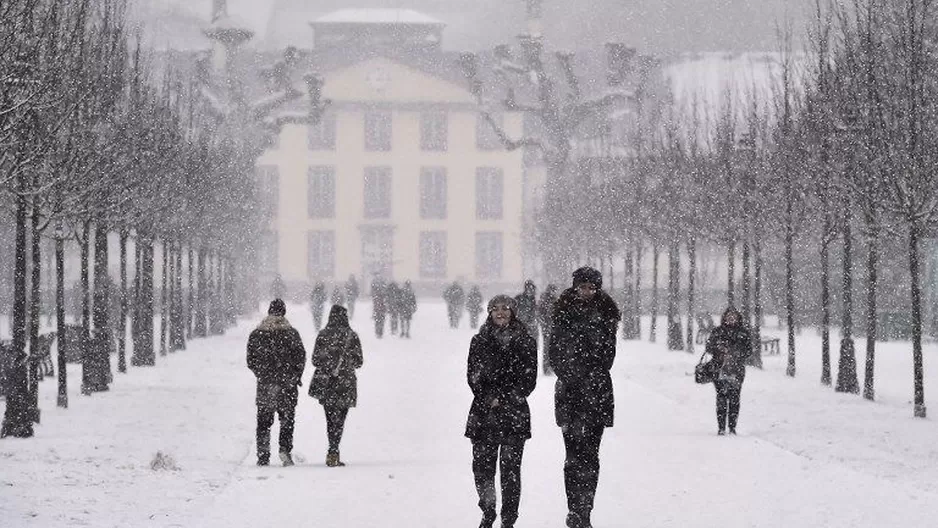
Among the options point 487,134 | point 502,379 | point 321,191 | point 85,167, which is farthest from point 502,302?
point 321,191

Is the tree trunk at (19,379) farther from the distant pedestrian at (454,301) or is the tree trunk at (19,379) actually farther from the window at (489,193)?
the window at (489,193)

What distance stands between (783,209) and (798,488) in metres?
15.7

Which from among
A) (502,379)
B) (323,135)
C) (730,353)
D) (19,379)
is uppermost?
(323,135)

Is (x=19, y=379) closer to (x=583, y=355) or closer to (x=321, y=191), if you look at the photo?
(x=583, y=355)

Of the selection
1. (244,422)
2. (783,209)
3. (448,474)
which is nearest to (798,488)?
(448,474)

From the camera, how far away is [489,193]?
81688 millimetres

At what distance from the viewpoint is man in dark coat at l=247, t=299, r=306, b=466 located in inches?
484

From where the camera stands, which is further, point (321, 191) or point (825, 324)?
point (321, 191)

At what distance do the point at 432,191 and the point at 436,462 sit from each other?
229ft

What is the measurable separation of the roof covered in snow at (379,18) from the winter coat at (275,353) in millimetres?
75617

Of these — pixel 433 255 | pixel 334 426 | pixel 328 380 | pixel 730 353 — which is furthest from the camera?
pixel 433 255

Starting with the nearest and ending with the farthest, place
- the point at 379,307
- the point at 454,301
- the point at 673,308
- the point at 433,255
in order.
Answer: the point at 673,308
the point at 379,307
the point at 454,301
the point at 433,255

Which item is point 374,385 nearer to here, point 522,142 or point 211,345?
point 211,345

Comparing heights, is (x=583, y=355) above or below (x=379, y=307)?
above
